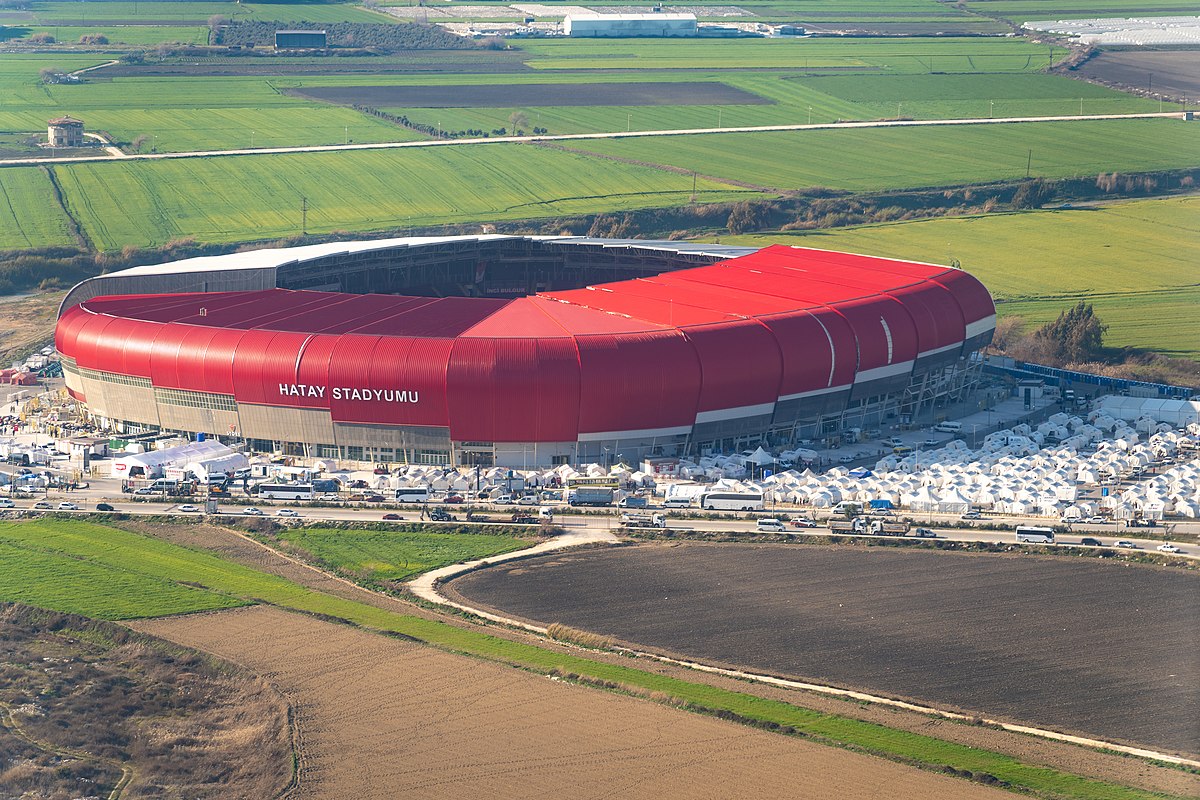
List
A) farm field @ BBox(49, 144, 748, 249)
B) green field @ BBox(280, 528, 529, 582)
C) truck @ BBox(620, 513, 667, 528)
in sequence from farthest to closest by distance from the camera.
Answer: farm field @ BBox(49, 144, 748, 249) → truck @ BBox(620, 513, 667, 528) → green field @ BBox(280, 528, 529, 582)

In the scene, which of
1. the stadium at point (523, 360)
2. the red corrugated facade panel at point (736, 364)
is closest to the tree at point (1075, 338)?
the stadium at point (523, 360)

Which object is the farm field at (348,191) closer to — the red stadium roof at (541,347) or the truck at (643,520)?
the red stadium roof at (541,347)

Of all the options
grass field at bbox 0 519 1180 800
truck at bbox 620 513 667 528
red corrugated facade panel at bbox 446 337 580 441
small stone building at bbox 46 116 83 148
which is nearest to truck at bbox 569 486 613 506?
truck at bbox 620 513 667 528

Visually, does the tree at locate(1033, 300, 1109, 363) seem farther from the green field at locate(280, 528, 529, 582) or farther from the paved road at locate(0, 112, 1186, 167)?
the paved road at locate(0, 112, 1186, 167)

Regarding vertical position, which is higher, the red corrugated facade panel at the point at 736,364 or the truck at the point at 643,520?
the red corrugated facade panel at the point at 736,364

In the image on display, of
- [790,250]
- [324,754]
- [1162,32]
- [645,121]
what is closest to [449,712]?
[324,754]

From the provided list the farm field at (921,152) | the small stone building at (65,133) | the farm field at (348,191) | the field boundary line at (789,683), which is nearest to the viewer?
the field boundary line at (789,683)
